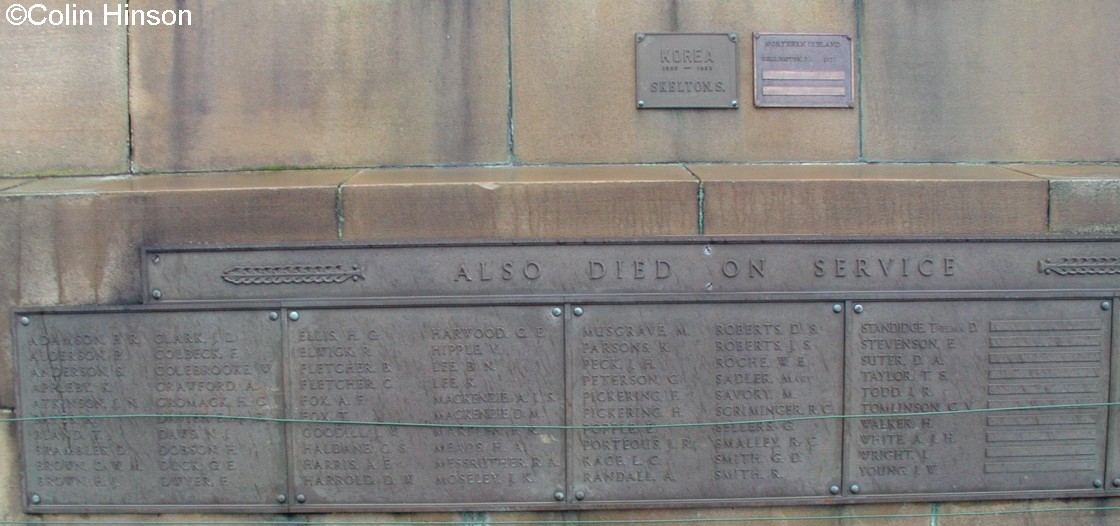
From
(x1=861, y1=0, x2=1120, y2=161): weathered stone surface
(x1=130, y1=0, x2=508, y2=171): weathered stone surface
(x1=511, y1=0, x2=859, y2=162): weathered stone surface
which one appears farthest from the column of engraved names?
(x1=130, y1=0, x2=508, y2=171): weathered stone surface

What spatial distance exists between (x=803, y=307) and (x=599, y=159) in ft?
4.18

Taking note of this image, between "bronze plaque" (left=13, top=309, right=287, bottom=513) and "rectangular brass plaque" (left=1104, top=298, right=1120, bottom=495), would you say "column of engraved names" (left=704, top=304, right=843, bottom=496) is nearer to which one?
"rectangular brass plaque" (left=1104, top=298, right=1120, bottom=495)

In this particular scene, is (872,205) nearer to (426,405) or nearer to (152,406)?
(426,405)

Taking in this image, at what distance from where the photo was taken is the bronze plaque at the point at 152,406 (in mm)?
4371

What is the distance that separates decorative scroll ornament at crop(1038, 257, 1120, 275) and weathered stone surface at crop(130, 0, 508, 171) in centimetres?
274

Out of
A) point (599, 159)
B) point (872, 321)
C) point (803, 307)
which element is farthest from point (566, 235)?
point (872, 321)

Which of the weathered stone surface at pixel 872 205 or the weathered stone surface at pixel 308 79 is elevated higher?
the weathered stone surface at pixel 308 79

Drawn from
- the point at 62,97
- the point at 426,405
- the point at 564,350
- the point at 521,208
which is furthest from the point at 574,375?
the point at 62,97

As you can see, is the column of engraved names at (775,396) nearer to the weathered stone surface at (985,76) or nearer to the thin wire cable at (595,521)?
the thin wire cable at (595,521)

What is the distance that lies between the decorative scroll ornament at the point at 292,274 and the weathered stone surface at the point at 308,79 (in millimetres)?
683

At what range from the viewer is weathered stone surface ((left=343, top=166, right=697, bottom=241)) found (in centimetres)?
433

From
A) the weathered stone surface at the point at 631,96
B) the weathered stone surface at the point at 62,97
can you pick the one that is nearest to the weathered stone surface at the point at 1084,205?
the weathered stone surface at the point at 631,96

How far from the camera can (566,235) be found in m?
4.37

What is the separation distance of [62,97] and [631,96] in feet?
9.52
